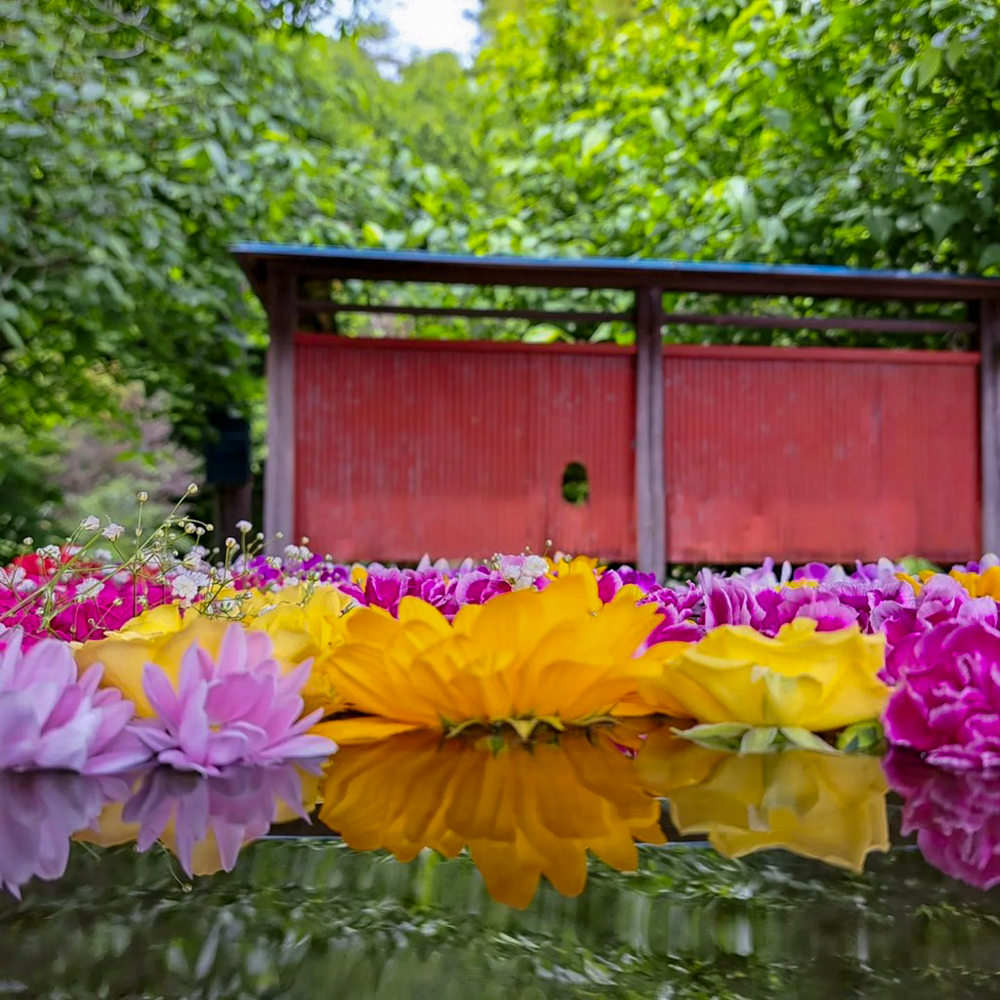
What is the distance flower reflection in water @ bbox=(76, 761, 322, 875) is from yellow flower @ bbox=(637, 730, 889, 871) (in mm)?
152

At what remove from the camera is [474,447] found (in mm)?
4055

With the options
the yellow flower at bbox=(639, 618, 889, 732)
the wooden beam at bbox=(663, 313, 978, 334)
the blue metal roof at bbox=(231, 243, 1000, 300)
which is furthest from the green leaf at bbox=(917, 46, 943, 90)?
the yellow flower at bbox=(639, 618, 889, 732)

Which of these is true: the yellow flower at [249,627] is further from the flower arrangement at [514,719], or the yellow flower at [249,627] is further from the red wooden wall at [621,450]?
the red wooden wall at [621,450]

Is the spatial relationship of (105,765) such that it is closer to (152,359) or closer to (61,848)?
(61,848)

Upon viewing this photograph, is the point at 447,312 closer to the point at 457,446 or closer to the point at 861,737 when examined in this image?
the point at 457,446

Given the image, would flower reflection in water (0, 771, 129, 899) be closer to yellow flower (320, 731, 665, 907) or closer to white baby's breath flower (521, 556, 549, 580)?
yellow flower (320, 731, 665, 907)

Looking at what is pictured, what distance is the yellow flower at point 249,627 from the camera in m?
0.45

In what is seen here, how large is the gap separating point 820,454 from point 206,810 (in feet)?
13.6

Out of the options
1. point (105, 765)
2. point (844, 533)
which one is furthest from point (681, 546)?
point (105, 765)

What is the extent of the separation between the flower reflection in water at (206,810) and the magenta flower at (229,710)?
0.03ft

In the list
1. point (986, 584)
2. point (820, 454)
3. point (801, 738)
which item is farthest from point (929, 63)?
point (801, 738)

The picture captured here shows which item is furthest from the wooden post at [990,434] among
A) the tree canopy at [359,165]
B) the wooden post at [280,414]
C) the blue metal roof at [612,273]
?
the wooden post at [280,414]

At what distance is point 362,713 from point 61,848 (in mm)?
263

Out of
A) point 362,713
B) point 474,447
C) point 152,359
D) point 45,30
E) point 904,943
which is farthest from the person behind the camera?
point 152,359
